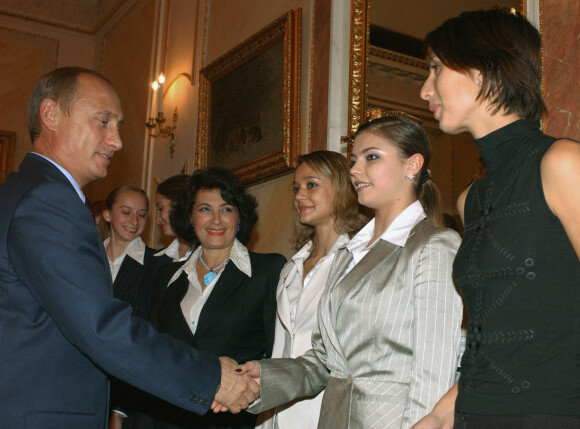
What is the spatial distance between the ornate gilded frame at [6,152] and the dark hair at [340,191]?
6671mm

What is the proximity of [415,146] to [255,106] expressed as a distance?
9.26 feet

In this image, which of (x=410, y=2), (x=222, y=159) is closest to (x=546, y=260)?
(x=410, y=2)

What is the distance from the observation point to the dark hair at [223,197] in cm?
369

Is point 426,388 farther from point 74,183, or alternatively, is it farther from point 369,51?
point 369,51

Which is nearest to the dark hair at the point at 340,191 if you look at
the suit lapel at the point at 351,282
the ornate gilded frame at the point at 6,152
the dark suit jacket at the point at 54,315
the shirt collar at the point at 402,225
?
the shirt collar at the point at 402,225

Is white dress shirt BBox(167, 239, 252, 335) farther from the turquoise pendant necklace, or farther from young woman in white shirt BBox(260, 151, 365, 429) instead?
young woman in white shirt BBox(260, 151, 365, 429)

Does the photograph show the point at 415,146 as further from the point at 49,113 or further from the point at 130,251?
the point at 130,251

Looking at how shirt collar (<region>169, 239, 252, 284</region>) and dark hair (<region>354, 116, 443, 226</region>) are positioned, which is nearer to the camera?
dark hair (<region>354, 116, 443, 226</region>)

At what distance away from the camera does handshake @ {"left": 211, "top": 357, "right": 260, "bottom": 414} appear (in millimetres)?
2537

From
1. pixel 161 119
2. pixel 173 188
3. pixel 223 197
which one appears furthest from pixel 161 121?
pixel 223 197

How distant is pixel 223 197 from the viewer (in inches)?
144

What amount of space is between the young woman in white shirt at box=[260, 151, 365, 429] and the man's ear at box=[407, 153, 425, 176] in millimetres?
683

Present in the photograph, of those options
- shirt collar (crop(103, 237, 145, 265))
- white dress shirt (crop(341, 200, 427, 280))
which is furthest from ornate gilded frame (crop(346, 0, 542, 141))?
shirt collar (crop(103, 237, 145, 265))

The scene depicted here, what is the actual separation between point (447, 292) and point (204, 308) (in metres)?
1.51
